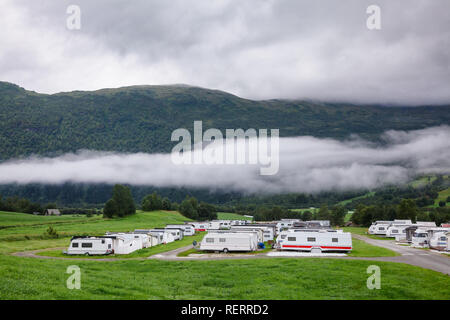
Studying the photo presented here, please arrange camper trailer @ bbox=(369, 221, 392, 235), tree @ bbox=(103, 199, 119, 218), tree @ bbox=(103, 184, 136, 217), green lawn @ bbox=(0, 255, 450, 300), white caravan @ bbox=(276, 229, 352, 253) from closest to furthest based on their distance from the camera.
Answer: green lawn @ bbox=(0, 255, 450, 300) < white caravan @ bbox=(276, 229, 352, 253) < camper trailer @ bbox=(369, 221, 392, 235) < tree @ bbox=(103, 199, 119, 218) < tree @ bbox=(103, 184, 136, 217)

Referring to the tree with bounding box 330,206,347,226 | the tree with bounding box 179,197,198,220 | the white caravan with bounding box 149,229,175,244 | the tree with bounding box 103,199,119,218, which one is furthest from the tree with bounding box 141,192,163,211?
the white caravan with bounding box 149,229,175,244

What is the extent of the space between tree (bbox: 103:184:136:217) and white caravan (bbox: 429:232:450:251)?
88.1 meters

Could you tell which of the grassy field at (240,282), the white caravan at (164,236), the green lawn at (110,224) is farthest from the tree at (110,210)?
the grassy field at (240,282)

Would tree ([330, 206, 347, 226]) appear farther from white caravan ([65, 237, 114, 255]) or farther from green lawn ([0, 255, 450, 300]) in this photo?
green lawn ([0, 255, 450, 300])

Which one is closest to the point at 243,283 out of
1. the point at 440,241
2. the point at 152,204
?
the point at 440,241

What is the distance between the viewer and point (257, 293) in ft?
67.1

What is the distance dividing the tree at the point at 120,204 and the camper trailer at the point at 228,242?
76089 millimetres

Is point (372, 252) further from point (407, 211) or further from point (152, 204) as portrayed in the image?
point (152, 204)

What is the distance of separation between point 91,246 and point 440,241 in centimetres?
3988

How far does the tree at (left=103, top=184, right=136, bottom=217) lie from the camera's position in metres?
114

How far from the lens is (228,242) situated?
4366cm
